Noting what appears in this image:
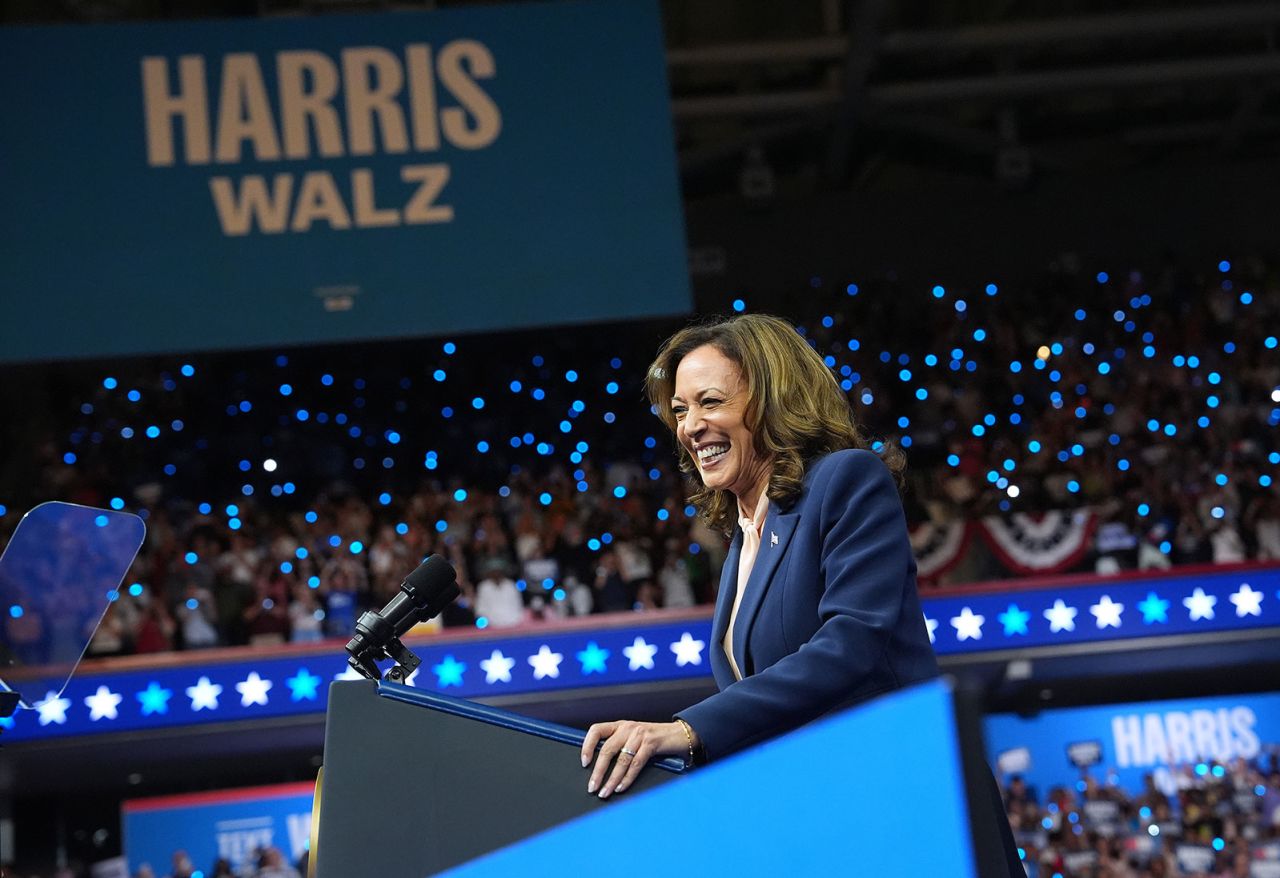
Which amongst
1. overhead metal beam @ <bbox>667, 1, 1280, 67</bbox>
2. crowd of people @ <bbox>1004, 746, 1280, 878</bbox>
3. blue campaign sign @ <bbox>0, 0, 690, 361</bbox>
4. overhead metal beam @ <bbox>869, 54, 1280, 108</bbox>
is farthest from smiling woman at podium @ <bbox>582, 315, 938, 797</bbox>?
overhead metal beam @ <bbox>869, 54, 1280, 108</bbox>

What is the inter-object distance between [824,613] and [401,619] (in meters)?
0.44

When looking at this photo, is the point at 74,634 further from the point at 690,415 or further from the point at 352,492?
the point at 352,492

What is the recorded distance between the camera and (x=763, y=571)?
1.65 metres

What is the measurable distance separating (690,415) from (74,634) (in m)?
0.82

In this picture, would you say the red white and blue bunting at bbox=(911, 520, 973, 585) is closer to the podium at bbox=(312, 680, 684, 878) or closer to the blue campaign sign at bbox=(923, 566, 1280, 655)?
the blue campaign sign at bbox=(923, 566, 1280, 655)

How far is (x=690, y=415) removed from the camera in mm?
1717

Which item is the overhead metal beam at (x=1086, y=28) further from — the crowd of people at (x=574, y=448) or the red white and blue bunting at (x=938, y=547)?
the red white and blue bunting at (x=938, y=547)

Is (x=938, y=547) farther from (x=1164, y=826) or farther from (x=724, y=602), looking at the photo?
(x=724, y=602)

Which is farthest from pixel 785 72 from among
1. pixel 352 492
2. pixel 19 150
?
pixel 19 150

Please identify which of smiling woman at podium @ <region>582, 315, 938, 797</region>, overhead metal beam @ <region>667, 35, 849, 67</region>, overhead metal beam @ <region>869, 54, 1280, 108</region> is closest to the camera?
smiling woman at podium @ <region>582, 315, 938, 797</region>

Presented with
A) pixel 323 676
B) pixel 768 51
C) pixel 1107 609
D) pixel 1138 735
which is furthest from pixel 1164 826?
pixel 768 51

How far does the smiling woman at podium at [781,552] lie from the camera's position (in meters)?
1.47

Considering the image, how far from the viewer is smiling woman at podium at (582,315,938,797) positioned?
1473 mm

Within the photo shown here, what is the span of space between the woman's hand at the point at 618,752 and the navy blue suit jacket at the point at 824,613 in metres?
0.08
